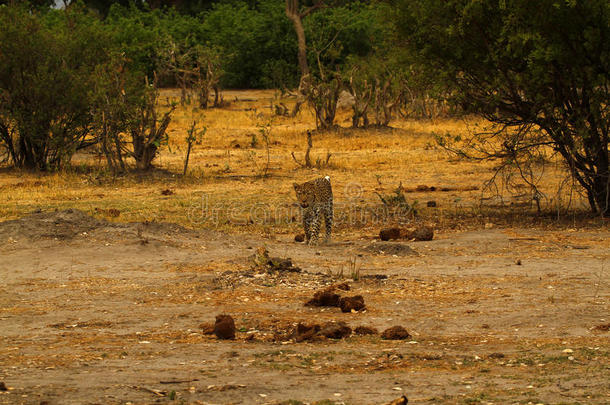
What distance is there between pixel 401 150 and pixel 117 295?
533 inches

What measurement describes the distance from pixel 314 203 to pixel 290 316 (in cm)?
347

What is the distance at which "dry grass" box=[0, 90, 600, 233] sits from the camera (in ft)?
45.8

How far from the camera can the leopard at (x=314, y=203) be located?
11.0 meters

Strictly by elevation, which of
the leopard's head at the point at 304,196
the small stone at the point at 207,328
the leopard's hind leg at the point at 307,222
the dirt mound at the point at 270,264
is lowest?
the small stone at the point at 207,328

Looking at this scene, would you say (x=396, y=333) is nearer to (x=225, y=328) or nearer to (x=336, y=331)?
(x=336, y=331)

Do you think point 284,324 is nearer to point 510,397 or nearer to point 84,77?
point 510,397

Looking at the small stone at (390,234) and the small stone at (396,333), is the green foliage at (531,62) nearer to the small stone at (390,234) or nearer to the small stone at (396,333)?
the small stone at (390,234)

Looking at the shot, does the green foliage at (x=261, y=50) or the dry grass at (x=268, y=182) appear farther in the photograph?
the green foliage at (x=261, y=50)

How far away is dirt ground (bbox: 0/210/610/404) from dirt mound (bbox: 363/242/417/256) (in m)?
0.03

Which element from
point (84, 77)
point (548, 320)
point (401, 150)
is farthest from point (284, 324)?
point (401, 150)

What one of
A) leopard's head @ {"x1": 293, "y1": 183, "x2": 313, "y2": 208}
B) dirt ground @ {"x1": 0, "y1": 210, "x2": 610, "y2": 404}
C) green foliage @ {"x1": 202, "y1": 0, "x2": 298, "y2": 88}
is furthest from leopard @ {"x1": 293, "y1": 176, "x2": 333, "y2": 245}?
green foliage @ {"x1": 202, "y1": 0, "x2": 298, "y2": 88}

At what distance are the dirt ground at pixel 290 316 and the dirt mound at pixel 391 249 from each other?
30 mm

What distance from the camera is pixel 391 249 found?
10.7m

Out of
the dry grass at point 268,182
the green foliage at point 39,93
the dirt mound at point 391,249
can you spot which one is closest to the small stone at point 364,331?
the dirt mound at point 391,249
